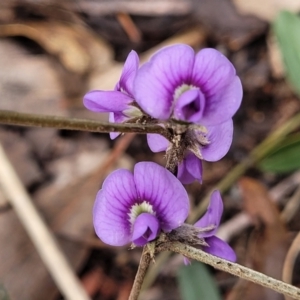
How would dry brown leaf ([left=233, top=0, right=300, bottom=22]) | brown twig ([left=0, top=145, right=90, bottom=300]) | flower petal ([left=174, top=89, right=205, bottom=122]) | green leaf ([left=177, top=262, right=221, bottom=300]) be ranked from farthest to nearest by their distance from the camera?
dry brown leaf ([left=233, top=0, right=300, bottom=22]) < brown twig ([left=0, top=145, right=90, bottom=300]) < green leaf ([left=177, top=262, right=221, bottom=300]) < flower petal ([left=174, top=89, right=205, bottom=122])

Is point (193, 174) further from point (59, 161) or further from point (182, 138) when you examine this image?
point (59, 161)

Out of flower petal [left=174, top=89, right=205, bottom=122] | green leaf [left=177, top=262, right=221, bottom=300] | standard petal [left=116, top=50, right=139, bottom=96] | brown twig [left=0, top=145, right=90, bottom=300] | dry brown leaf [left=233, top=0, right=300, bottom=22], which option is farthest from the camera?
dry brown leaf [left=233, top=0, right=300, bottom=22]

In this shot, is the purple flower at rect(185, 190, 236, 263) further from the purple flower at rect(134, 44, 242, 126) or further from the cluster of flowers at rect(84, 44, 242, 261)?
the purple flower at rect(134, 44, 242, 126)

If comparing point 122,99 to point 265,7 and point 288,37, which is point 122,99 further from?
point 265,7

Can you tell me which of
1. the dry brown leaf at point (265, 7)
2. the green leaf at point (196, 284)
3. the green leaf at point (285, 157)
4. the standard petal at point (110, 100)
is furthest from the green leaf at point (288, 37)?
the standard petal at point (110, 100)

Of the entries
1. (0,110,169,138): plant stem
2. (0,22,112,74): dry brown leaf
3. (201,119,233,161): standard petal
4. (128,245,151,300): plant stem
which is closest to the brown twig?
(0,22,112,74): dry brown leaf

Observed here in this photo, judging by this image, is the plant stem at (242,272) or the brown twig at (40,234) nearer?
the plant stem at (242,272)

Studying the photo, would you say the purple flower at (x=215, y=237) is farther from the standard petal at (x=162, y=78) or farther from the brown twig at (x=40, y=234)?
the brown twig at (x=40, y=234)

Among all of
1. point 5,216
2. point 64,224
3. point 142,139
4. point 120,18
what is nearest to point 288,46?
point 142,139
